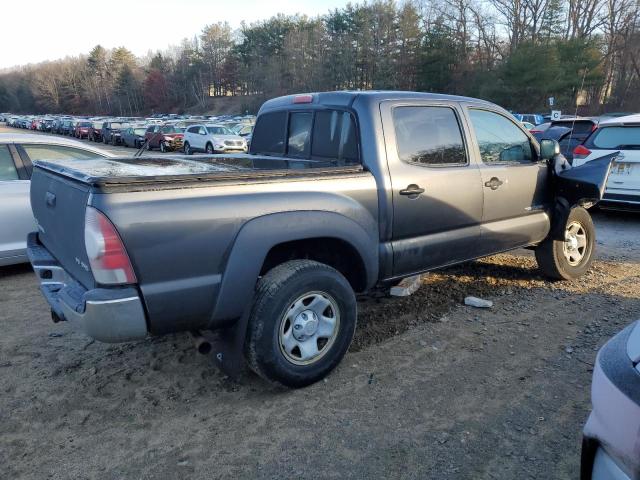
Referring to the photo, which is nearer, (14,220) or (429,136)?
(429,136)

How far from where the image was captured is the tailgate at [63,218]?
106 inches

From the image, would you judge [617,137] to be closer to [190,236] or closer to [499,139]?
[499,139]

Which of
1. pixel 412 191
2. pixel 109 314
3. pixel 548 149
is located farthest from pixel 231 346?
pixel 548 149

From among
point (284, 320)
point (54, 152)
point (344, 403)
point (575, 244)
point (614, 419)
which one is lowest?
point (344, 403)

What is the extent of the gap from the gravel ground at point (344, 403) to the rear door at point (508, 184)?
71cm

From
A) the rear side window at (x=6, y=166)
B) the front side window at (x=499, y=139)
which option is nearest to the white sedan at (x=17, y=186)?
the rear side window at (x=6, y=166)

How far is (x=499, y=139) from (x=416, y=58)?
49494mm

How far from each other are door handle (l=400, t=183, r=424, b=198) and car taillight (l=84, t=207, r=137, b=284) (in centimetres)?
202

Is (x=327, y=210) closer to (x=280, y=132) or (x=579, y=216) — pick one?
(x=280, y=132)

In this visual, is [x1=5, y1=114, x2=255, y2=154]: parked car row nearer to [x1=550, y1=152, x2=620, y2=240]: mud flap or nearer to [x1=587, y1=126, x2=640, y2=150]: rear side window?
[x1=587, y1=126, x2=640, y2=150]: rear side window

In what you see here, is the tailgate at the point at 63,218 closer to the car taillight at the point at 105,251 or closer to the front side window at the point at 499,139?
the car taillight at the point at 105,251

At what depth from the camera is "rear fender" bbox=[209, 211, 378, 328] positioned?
2826mm

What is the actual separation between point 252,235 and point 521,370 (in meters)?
2.16

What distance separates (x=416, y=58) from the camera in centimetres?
4994
